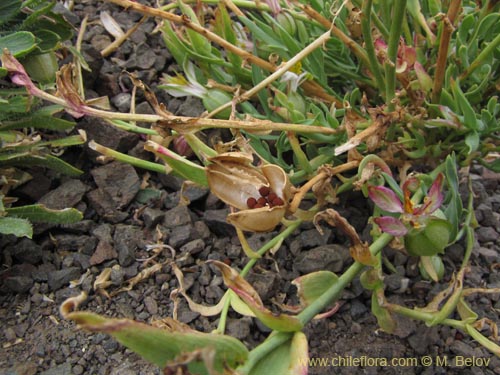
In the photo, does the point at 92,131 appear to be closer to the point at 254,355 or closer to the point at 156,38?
the point at 156,38

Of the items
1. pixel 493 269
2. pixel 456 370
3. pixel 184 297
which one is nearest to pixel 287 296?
pixel 184 297

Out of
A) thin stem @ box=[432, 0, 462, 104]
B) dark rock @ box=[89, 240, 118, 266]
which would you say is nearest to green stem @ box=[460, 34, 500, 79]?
thin stem @ box=[432, 0, 462, 104]

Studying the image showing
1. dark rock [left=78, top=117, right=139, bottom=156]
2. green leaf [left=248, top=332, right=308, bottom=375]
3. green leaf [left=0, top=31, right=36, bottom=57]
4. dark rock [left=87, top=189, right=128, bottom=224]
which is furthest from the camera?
dark rock [left=78, top=117, right=139, bottom=156]

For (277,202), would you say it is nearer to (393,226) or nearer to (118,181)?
(393,226)

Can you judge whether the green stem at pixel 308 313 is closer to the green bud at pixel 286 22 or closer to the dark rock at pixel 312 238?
the dark rock at pixel 312 238

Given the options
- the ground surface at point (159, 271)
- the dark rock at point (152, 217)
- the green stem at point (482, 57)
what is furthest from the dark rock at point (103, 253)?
the green stem at point (482, 57)

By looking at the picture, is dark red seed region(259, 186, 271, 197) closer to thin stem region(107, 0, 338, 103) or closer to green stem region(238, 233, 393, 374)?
green stem region(238, 233, 393, 374)
